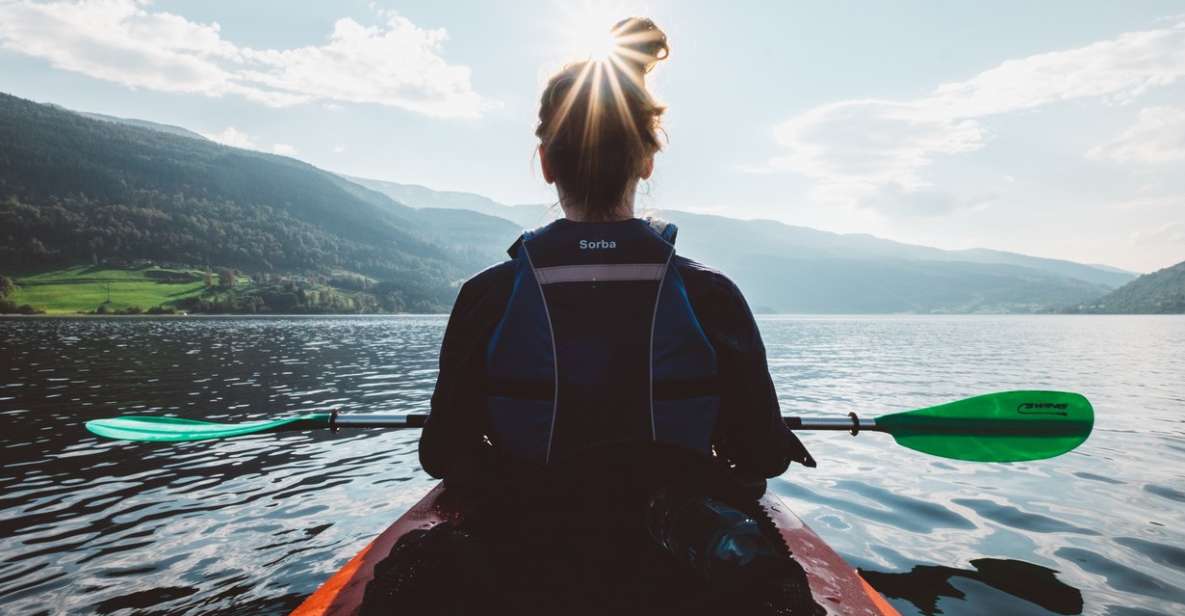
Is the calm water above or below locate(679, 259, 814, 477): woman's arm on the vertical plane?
below

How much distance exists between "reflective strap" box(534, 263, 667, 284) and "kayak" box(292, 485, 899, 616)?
1.24 m

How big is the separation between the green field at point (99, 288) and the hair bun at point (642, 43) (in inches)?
6550

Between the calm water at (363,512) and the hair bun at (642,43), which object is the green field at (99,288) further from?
the hair bun at (642,43)

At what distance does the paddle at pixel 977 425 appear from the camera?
6055 mm

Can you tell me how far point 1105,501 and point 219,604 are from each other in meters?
12.1

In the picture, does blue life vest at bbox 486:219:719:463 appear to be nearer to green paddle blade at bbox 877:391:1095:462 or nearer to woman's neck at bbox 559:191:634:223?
woman's neck at bbox 559:191:634:223

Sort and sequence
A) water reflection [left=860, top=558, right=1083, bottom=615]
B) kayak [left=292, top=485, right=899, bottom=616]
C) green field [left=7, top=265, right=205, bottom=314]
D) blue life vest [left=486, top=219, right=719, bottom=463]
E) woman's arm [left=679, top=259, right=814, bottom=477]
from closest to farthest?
blue life vest [left=486, top=219, right=719, bottom=463], woman's arm [left=679, top=259, right=814, bottom=477], kayak [left=292, top=485, right=899, bottom=616], water reflection [left=860, top=558, right=1083, bottom=615], green field [left=7, top=265, right=205, bottom=314]

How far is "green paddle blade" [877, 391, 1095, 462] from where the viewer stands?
610 cm

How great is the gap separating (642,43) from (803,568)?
314 centimetres

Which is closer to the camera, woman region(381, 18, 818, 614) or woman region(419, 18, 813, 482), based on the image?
woman region(381, 18, 818, 614)

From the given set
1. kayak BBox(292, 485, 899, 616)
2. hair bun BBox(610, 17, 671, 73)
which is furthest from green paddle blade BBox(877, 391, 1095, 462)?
hair bun BBox(610, 17, 671, 73)

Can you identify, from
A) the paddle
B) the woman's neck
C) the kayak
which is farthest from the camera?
the paddle

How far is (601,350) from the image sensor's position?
7.55 ft

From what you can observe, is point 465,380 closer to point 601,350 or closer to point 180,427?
point 601,350
